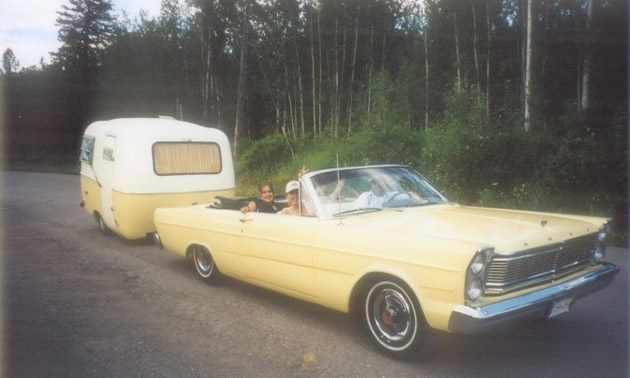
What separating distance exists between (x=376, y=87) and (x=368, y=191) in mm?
18776

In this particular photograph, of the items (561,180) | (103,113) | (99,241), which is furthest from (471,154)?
(103,113)

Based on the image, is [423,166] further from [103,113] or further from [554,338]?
[103,113]

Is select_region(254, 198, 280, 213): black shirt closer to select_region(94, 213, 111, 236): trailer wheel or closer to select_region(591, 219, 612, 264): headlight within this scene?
select_region(591, 219, 612, 264): headlight

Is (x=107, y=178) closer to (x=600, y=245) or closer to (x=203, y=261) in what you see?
(x=203, y=261)

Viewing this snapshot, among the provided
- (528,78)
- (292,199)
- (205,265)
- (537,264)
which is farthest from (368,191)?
(528,78)

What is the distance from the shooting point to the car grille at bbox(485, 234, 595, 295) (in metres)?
3.52

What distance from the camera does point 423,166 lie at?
11945 mm

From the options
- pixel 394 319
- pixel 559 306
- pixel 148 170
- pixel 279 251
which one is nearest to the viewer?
pixel 559 306

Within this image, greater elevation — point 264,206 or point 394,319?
point 264,206

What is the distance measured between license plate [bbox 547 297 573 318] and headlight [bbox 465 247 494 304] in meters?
0.72

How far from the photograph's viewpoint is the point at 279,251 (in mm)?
4891

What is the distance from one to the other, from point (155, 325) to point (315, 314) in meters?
1.60

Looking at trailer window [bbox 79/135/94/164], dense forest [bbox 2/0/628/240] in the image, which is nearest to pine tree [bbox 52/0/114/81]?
dense forest [bbox 2/0/628/240]

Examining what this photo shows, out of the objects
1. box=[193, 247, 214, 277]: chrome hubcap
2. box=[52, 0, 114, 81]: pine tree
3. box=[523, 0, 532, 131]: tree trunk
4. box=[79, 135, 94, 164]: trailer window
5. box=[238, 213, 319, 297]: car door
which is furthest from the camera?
box=[52, 0, 114, 81]: pine tree
